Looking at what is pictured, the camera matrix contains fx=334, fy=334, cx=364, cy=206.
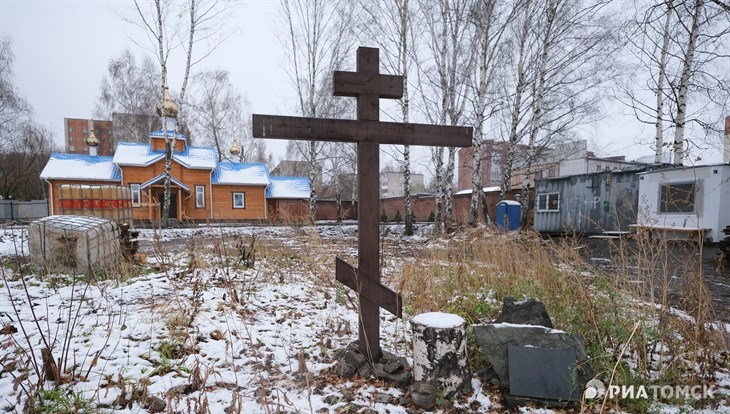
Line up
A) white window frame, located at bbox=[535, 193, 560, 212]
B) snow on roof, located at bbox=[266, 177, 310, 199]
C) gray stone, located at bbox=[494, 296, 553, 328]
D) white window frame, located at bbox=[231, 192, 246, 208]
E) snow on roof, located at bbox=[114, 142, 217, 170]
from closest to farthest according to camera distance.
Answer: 1. gray stone, located at bbox=[494, 296, 553, 328]
2. white window frame, located at bbox=[535, 193, 560, 212]
3. snow on roof, located at bbox=[114, 142, 217, 170]
4. white window frame, located at bbox=[231, 192, 246, 208]
5. snow on roof, located at bbox=[266, 177, 310, 199]

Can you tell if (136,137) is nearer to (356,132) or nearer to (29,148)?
(29,148)

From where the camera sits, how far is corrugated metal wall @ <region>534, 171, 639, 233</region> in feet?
43.4

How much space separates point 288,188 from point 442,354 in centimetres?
2321

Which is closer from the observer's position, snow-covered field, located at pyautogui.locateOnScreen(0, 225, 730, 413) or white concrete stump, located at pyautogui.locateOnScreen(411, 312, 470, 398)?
snow-covered field, located at pyautogui.locateOnScreen(0, 225, 730, 413)

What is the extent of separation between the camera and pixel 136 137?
28.4 metres

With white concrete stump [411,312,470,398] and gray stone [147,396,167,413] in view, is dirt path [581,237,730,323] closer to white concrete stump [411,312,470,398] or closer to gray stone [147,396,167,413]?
white concrete stump [411,312,470,398]

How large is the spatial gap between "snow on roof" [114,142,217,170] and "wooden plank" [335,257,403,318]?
21263 mm

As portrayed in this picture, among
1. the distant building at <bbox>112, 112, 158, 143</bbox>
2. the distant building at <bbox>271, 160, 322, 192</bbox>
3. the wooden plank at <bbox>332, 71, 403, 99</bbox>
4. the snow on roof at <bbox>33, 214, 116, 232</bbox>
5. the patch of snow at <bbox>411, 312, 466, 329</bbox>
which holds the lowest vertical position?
the patch of snow at <bbox>411, 312, 466, 329</bbox>

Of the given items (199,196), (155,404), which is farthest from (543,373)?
(199,196)

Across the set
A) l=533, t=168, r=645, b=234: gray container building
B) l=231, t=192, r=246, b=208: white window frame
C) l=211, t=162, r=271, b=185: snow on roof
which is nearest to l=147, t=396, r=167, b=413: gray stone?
l=533, t=168, r=645, b=234: gray container building

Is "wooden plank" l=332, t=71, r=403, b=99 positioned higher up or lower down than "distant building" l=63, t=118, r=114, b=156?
lower down

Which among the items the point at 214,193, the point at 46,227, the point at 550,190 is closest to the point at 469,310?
the point at 46,227

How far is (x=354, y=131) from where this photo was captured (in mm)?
2564

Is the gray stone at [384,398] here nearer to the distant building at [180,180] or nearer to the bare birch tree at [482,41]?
the bare birch tree at [482,41]
